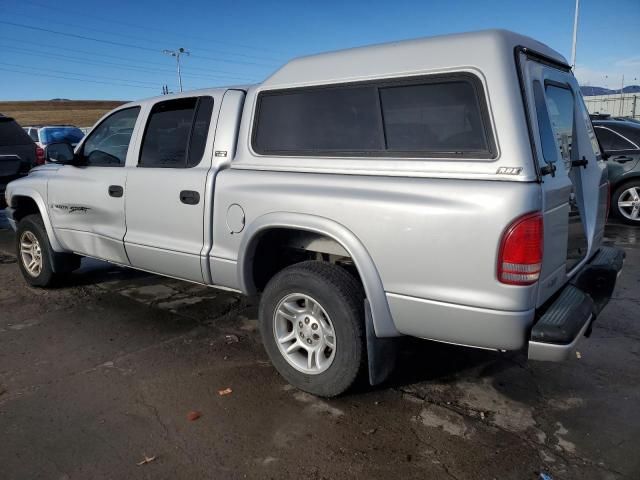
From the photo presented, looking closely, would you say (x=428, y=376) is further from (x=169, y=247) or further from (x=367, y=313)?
(x=169, y=247)

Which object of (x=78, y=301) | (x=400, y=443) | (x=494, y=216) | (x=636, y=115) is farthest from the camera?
(x=636, y=115)

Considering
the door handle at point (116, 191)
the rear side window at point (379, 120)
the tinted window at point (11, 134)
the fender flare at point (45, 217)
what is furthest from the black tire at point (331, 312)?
the tinted window at point (11, 134)

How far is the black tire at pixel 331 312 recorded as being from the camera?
299 cm

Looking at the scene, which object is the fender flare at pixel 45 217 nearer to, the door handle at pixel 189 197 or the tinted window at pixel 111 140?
the tinted window at pixel 111 140

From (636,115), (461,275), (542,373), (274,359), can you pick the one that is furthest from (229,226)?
(636,115)

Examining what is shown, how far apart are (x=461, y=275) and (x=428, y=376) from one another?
126 centimetres

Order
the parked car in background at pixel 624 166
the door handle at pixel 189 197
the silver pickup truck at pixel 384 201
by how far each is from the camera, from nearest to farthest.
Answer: the silver pickup truck at pixel 384 201 → the door handle at pixel 189 197 → the parked car in background at pixel 624 166

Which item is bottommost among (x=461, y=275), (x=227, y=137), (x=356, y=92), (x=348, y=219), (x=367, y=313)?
(x=367, y=313)

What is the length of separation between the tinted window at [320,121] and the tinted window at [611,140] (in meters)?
7.22

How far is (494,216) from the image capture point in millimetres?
2436

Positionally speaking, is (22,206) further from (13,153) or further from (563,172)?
(563,172)

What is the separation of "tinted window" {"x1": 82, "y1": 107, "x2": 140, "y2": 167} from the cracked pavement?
1.46 m

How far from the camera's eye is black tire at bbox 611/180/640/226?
332 inches

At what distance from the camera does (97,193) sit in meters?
4.54
